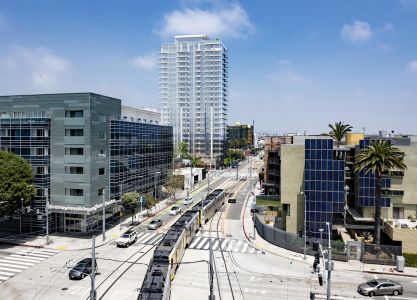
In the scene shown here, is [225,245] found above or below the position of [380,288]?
below

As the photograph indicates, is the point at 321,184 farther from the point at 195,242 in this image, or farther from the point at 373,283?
the point at 195,242

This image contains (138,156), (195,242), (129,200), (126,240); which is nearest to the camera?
(126,240)

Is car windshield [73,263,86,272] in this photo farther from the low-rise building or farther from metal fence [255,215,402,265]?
metal fence [255,215,402,265]

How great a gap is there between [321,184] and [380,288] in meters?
19.5

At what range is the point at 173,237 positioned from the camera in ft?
149

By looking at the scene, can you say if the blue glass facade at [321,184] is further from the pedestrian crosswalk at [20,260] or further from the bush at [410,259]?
the pedestrian crosswalk at [20,260]

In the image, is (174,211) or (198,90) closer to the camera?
(174,211)

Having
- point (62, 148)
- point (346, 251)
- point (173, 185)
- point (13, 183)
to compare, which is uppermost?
point (62, 148)

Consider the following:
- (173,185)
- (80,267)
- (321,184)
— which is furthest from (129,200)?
(321,184)

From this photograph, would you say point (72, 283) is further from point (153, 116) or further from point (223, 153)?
point (223, 153)

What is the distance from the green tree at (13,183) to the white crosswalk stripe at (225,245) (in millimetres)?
25324

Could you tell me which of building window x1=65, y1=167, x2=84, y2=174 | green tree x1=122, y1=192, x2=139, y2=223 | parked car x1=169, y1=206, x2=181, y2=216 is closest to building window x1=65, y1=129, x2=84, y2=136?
building window x1=65, y1=167, x2=84, y2=174

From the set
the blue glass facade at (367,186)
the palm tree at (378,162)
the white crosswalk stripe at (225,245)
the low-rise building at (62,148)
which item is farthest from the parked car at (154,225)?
the palm tree at (378,162)

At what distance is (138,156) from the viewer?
75938 millimetres
